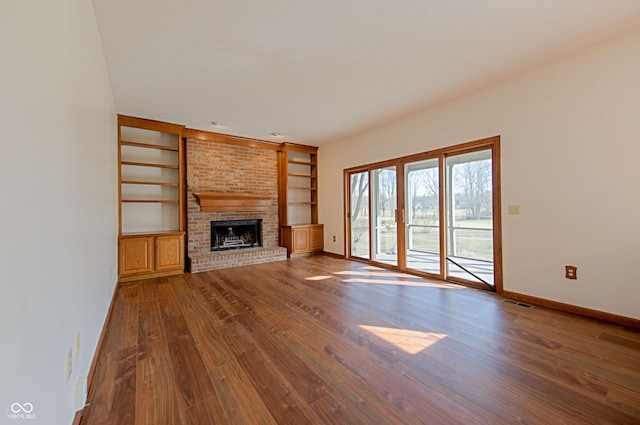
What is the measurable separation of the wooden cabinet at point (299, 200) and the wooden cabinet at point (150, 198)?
6.91 ft

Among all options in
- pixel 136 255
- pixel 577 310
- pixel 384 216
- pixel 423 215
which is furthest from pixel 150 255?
pixel 577 310

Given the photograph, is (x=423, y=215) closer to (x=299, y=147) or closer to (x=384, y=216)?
(x=384, y=216)

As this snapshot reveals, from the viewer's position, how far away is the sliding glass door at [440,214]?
3.57 metres

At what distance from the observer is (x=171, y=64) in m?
2.81

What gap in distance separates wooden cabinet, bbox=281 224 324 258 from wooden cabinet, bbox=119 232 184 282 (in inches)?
86.1

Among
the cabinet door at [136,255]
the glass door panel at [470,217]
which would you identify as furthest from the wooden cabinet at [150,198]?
the glass door panel at [470,217]

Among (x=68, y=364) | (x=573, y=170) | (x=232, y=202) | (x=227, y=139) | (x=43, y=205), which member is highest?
(x=227, y=139)

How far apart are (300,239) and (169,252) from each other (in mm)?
2660

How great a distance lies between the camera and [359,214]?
5602mm

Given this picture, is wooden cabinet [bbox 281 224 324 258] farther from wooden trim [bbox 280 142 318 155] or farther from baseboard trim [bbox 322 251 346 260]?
wooden trim [bbox 280 142 318 155]

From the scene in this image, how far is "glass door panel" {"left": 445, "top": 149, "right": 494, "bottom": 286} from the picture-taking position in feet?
11.8

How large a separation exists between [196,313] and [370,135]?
4.22m

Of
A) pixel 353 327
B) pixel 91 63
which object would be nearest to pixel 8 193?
pixel 91 63

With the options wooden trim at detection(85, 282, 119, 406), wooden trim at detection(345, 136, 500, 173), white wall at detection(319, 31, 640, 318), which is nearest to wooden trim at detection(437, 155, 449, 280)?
wooden trim at detection(345, 136, 500, 173)
